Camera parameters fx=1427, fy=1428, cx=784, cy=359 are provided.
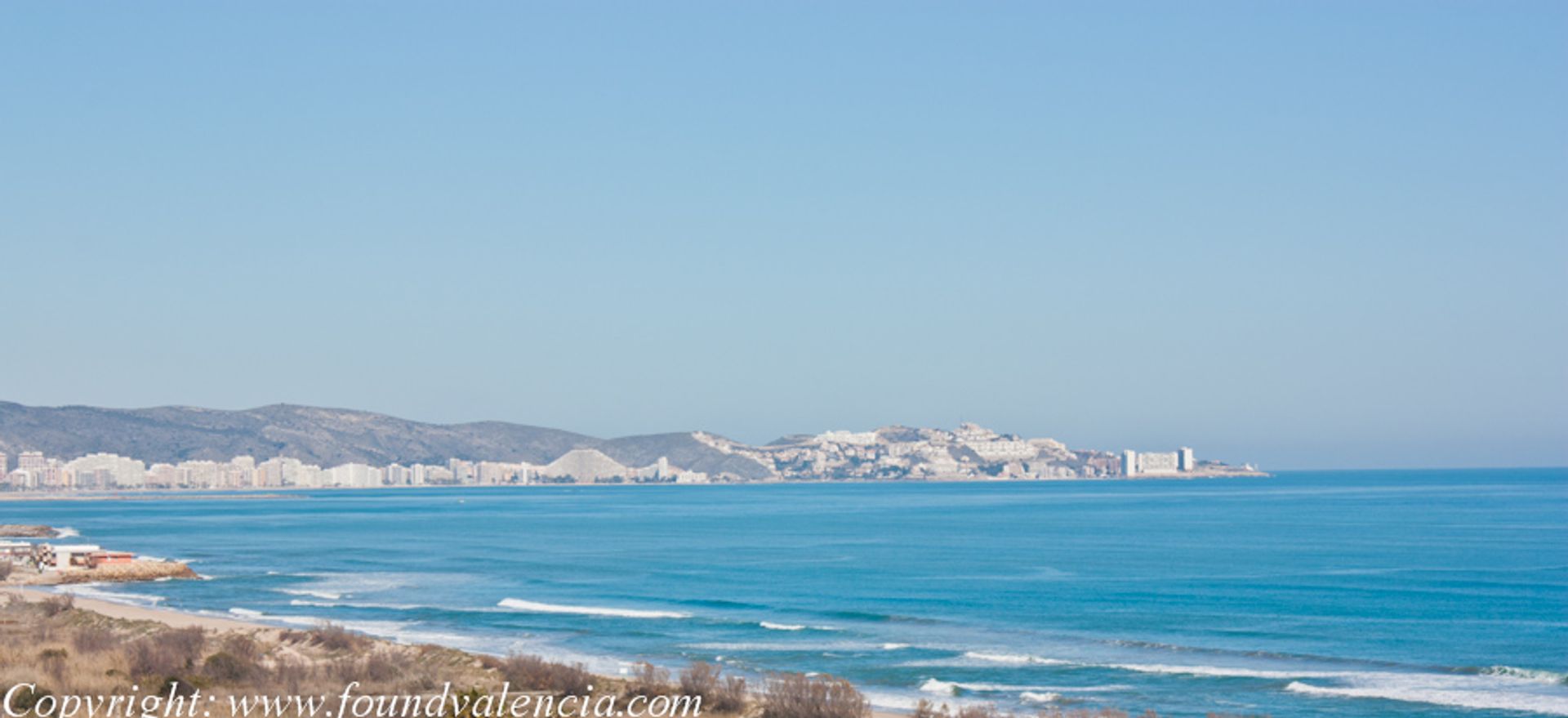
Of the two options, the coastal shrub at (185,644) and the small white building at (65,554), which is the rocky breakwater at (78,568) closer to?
the small white building at (65,554)

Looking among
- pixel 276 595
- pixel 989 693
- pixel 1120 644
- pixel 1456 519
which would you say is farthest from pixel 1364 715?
pixel 1456 519

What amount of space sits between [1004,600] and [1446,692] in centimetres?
1856

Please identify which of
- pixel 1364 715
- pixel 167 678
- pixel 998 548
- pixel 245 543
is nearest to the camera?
pixel 167 678

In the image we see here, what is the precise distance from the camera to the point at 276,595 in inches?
1865

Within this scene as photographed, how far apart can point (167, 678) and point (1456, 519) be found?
89.7 metres

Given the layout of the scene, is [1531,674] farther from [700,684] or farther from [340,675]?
[340,675]

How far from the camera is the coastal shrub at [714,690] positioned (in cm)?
2183

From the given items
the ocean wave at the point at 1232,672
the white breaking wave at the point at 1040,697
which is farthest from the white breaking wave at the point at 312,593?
the ocean wave at the point at 1232,672

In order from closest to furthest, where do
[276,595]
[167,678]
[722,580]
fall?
[167,678]
[276,595]
[722,580]

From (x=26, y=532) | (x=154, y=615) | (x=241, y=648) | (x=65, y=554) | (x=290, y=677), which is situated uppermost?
(x=290, y=677)

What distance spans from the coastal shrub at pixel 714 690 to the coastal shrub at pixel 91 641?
10090 millimetres

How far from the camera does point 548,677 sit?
918 inches

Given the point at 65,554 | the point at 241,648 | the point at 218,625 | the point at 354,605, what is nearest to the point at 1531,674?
the point at 241,648

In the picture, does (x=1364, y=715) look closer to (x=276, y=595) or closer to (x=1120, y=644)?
(x=1120, y=644)
